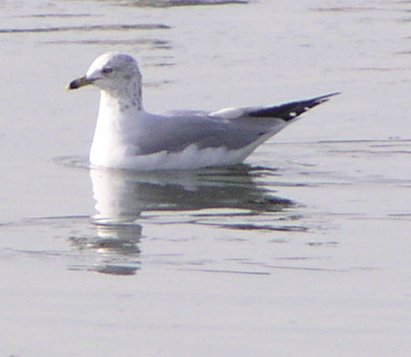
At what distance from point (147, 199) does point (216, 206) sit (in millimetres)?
524

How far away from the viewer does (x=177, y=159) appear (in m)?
11.5

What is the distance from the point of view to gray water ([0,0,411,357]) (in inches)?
283

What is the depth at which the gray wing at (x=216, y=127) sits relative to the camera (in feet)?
37.4

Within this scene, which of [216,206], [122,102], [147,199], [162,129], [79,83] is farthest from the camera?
[122,102]

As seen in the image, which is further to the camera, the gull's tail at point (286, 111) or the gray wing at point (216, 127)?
the gull's tail at point (286, 111)

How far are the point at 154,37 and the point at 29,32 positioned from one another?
1.39 meters

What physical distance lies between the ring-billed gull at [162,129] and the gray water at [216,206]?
0.49ft

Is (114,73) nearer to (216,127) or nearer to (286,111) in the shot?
(216,127)

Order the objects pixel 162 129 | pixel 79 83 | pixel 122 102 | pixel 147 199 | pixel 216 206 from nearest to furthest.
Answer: pixel 216 206
pixel 147 199
pixel 162 129
pixel 79 83
pixel 122 102

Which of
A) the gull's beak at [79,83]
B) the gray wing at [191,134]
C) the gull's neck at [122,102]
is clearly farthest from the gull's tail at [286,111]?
the gull's beak at [79,83]

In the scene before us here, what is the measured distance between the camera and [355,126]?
12.7 m

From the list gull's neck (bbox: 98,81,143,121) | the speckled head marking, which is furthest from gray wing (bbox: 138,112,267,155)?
the speckled head marking

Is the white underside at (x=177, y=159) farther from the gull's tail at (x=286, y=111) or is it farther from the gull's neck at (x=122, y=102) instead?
the gull's neck at (x=122, y=102)

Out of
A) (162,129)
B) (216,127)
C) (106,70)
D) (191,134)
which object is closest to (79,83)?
(106,70)
